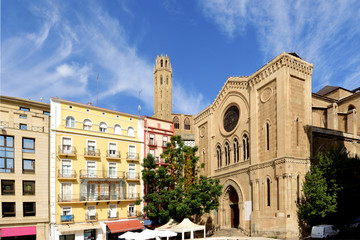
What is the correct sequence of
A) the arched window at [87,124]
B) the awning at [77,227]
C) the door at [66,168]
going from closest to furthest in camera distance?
the awning at [77,227], the door at [66,168], the arched window at [87,124]

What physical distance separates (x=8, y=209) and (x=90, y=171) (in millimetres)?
7789

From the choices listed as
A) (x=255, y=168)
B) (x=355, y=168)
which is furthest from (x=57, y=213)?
(x=355, y=168)

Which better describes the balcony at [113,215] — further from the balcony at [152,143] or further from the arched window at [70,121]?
the arched window at [70,121]

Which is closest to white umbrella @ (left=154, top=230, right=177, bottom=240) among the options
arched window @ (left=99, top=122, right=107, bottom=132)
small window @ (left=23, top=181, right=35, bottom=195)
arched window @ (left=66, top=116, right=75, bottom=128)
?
small window @ (left=23, top=181, right=35, bottom=195)

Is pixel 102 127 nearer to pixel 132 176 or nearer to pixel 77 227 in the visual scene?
pixel 132 176

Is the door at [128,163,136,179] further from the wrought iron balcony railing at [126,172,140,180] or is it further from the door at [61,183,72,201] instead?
the door at [61,183,72,201]

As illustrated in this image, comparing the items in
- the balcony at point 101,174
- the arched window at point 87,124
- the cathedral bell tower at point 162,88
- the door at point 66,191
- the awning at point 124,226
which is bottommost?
the awning at point 124,226

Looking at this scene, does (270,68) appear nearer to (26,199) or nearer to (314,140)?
(314,140)

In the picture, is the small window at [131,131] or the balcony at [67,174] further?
the small window at [131,131]

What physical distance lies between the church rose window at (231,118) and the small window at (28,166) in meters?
20.3

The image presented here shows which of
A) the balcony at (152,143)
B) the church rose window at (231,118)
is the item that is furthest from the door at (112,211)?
the church rose window at (231,118)

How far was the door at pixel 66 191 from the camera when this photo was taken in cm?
3002

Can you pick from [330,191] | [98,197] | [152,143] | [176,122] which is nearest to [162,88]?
[176,122]

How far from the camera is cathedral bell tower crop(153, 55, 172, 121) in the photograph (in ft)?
284
